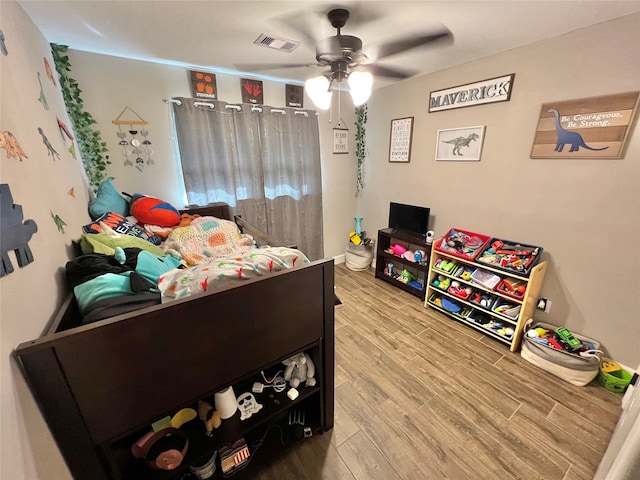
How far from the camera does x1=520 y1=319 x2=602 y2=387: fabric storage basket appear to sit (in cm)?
174

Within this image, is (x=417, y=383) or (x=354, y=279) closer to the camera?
(x=417, y=383)

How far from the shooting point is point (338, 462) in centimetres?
135

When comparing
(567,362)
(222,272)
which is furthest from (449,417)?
(222,272)

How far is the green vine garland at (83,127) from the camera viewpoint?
1.87 metres

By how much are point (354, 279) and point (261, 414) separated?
2287 millimetres

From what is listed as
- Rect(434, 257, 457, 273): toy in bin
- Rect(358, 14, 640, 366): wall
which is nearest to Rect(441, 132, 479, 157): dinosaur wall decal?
Rect(358, 14, 640, 366): wall

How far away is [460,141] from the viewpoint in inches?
96.7

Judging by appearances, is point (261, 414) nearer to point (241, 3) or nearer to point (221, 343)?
point (221, 343)

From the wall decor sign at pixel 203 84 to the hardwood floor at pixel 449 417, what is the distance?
102 inches

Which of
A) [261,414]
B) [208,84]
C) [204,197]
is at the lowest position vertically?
[261,414]

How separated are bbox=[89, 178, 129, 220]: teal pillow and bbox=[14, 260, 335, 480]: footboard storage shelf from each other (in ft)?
3.93

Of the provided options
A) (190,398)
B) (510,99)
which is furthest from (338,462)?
(510,99)

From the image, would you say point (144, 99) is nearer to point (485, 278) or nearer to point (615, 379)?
point (485, 278)

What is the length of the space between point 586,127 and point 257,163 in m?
2.73
